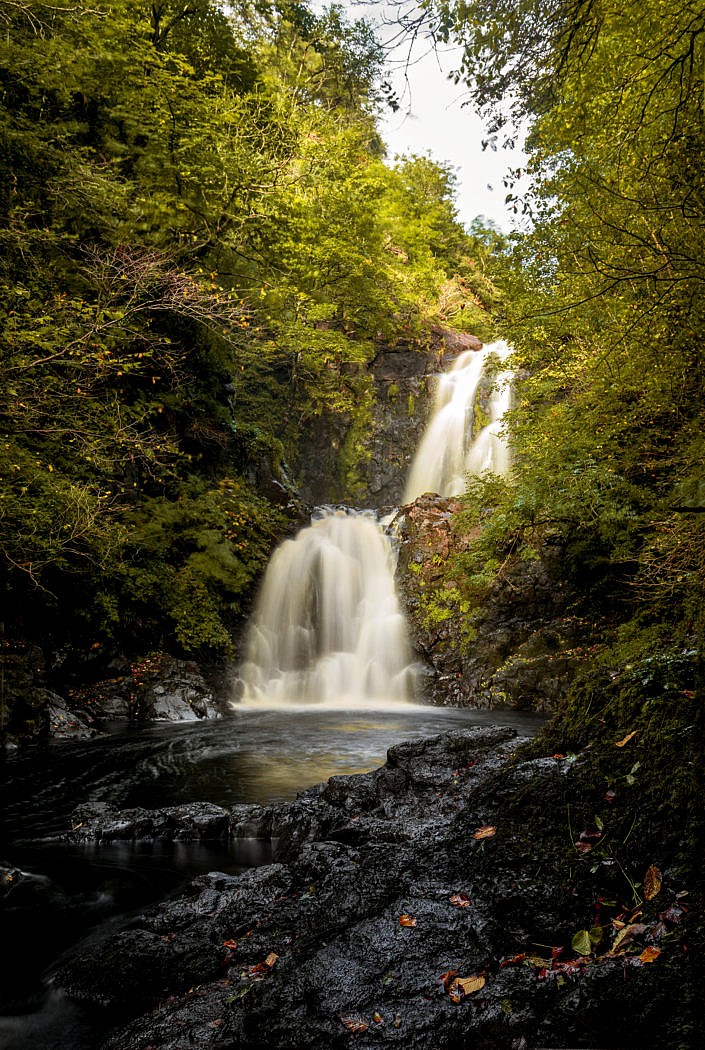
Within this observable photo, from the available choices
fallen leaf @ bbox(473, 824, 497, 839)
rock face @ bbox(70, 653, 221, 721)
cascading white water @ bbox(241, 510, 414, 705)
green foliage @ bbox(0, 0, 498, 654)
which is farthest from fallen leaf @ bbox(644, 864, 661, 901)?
cascading white water @ bbox(241, 510, 414, 705)

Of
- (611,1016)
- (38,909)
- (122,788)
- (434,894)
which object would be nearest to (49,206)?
(122,788)

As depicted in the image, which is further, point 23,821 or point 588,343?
point 588,343

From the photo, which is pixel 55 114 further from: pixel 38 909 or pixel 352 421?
pixel 352 421

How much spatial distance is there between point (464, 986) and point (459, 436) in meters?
18.1

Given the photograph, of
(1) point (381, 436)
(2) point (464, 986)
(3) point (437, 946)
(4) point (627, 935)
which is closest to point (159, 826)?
(3) point (437, 946)

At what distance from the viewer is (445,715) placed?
10109 mm

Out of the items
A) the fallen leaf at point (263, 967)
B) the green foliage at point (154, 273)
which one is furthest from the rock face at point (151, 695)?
the fallen leaf at point (263, 967)

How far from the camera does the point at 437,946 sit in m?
2.03

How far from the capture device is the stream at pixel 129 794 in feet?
9.70

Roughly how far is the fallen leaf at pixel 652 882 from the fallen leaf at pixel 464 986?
593mm

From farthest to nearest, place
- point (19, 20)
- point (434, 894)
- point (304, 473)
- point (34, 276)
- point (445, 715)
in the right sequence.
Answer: point (304, 473) < point (445, 715) < point (19, 20) < point (34, 276) < point (434, 894)

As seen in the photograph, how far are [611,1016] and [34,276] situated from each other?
883 centimetres

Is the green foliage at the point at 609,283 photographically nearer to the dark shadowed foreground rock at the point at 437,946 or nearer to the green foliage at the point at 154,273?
the dark shadowed foreground rock at the point at 437,946

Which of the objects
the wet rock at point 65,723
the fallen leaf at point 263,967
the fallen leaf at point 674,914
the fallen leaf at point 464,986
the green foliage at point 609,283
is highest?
the green foliage at point 609,283
